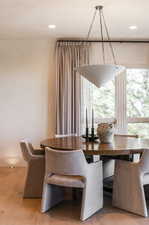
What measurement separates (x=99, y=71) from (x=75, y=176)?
1.45m

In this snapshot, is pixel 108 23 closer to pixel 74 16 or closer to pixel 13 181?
pixel 74 16

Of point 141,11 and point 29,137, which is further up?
point 141,11

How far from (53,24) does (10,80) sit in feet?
5.35

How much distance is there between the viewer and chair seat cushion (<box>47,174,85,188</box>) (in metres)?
3.14

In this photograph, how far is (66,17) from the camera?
4.48 m

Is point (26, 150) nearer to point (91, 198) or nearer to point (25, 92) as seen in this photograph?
point (91, 198)

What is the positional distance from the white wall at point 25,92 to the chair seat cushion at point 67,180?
2572 mm

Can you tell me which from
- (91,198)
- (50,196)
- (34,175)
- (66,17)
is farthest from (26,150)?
(66,17)

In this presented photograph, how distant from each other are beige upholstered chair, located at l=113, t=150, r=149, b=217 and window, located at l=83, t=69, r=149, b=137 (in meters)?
2.56

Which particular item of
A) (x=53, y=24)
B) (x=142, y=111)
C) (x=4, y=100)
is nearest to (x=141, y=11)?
(x=53, y=24)

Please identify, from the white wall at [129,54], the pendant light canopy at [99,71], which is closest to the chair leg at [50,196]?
the pendant light canopy at [99,71]

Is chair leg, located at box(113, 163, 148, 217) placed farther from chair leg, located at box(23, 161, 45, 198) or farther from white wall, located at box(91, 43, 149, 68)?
white wall, located at box(91, 43, 149, 68)

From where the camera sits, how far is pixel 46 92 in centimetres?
581

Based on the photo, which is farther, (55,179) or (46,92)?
(46,92)
